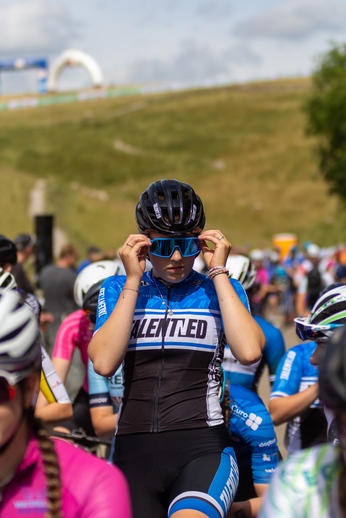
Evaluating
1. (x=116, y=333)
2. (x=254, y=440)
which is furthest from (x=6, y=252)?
(x=254, y=440)

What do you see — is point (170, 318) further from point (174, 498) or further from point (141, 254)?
point (174, 498)

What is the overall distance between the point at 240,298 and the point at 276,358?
1.42 metres

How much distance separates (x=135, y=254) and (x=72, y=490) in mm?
1444

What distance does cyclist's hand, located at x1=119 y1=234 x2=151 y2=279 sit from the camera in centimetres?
290

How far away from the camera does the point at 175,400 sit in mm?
2721

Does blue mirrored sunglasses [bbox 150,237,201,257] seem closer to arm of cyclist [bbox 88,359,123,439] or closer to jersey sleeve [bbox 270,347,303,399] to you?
jersey sleeve [bbox 270,347,303,399]

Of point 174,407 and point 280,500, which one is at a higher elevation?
point 280,500

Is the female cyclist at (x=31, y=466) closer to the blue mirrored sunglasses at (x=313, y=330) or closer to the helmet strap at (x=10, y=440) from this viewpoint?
the helmet strap at (x=10, y=440)

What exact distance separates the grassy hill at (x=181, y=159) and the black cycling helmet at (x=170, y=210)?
37000 mm

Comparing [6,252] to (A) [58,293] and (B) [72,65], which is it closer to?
(A) [58,293]

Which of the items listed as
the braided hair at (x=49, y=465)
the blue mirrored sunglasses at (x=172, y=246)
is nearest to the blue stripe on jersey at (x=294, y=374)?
the blue mirrored sunglasses at (x=172, y=246)

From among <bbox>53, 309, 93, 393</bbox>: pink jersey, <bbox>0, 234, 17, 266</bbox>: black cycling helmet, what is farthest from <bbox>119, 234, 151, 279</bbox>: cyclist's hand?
<bbox>0, 234, 17, 266</bbox>: black cycling helmet

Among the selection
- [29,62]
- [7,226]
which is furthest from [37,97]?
[7,226]

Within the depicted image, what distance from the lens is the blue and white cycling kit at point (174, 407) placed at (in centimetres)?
255
